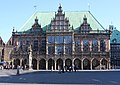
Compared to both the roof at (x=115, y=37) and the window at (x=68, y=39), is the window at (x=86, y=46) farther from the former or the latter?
the roof at (x=115, y=37)

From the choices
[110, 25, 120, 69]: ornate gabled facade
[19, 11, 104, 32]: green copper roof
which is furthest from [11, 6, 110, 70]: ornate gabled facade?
[110, 25, 120, 69]: ornate gabled facade

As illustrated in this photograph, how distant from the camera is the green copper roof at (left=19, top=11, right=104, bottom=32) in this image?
7750 cm

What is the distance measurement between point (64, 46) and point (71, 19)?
31.5 feet

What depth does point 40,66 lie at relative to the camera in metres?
74.4

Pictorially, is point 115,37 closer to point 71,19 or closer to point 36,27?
point 71,19

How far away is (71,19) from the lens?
79.2m

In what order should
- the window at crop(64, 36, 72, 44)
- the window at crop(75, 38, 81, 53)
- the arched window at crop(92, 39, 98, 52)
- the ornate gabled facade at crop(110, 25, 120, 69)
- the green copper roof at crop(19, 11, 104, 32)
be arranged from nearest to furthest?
the window at crop(64, 36, 72, 44) < the arched window at crop(92, 39, 98, 52) < the window at crop(75, 38, 81, 53) < the green copper roof at crop(19, 11, 104, 32) < the ornate gabled facade at crop(110, 25, 120, 69)

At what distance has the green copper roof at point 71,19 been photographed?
77.5 m

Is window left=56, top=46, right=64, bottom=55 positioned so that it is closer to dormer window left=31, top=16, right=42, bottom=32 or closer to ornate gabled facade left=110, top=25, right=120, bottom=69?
dormer window left=31, top=16, right=42, bottom=32

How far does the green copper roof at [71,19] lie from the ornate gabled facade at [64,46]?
1826 mm

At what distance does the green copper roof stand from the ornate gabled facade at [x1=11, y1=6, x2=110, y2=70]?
1826mm

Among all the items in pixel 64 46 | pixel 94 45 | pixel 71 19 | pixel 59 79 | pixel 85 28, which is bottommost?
pixel 59 79

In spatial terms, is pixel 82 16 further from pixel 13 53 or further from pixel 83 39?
pixel 13 53

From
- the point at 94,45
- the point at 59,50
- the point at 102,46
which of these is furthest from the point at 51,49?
the point at 102,46
